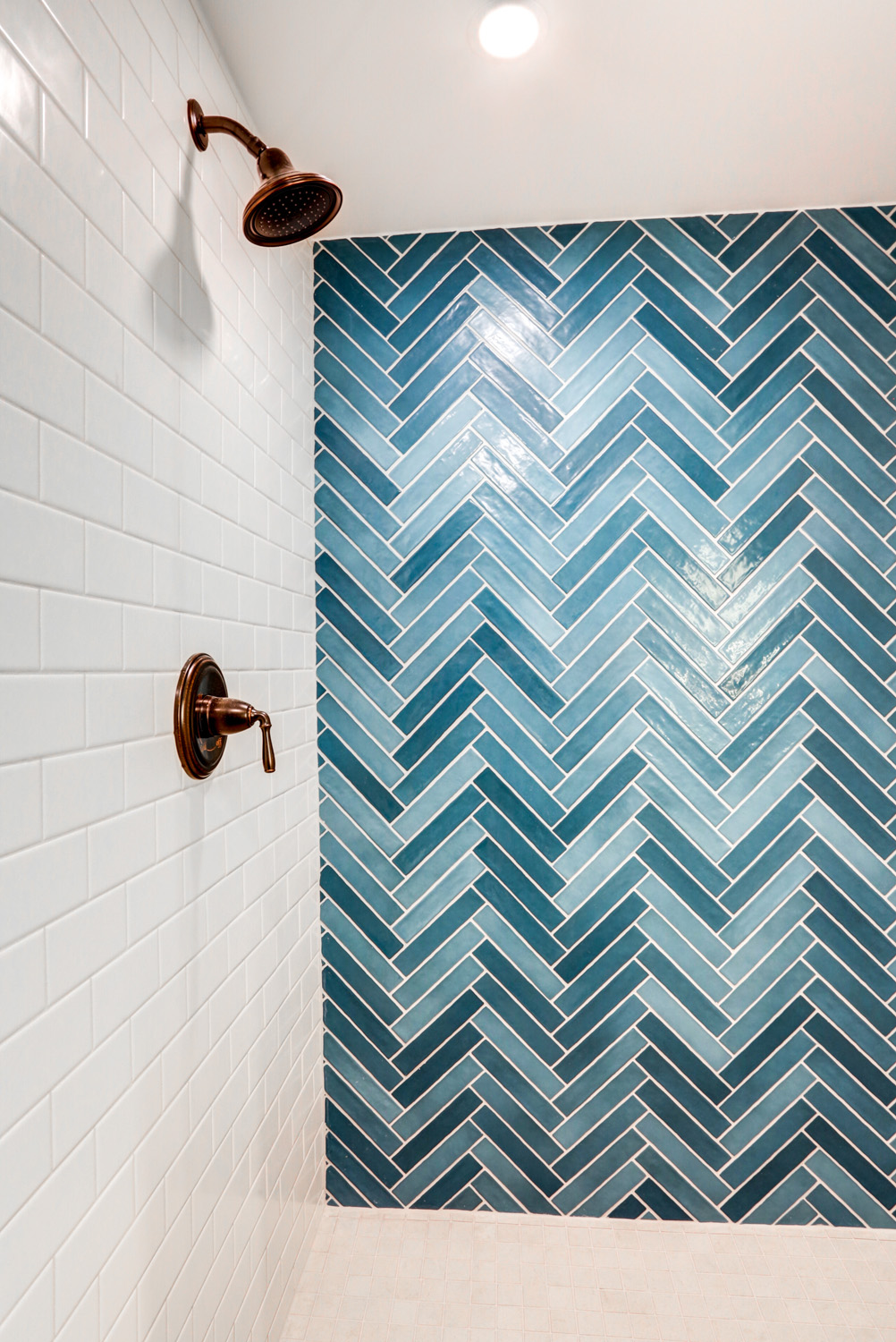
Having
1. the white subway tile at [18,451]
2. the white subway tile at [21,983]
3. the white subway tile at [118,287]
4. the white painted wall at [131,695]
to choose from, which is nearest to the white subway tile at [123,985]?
the white painted wall at [131,695]

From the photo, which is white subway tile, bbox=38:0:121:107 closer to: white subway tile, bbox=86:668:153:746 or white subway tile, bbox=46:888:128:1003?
white subway tile, bbox=86:668:153:746

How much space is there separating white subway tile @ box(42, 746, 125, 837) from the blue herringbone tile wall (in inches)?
42.9

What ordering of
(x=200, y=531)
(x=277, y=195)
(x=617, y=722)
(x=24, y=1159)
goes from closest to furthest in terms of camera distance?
(x=24, y=1159)
(x=277, y=195)
(x=200, y=531)
(x=617, y=722)

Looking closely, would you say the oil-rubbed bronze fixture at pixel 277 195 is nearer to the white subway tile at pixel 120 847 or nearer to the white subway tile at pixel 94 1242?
the white subway tile at pixel 120 847

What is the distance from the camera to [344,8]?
53.5 inches

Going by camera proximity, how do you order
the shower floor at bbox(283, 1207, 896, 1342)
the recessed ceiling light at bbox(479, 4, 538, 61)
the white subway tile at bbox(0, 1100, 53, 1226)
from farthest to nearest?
the shower floor at bbox(283, 1207, 896, 1342) < the recessed ceiling light at bbox(479, 4, 538, 61) < the white subway tile at bbox(0, 1100, 53, 1226)

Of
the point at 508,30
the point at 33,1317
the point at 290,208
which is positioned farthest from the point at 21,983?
the point at 508,30

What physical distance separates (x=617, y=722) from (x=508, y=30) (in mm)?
1410

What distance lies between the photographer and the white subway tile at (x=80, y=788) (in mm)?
839

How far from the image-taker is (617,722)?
1996 millimetres

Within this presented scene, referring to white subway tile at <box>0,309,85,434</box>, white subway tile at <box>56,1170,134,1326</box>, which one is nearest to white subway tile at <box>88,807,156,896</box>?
white subway tile at <box>56,1170,134,1326</box>

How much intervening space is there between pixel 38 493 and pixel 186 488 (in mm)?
416

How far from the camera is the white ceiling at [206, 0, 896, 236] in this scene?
1390mm

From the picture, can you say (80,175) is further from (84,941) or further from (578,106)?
(578,106)
